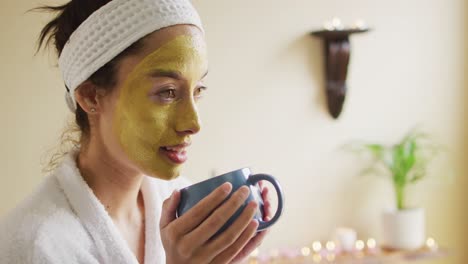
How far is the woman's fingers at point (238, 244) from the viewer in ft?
2.70

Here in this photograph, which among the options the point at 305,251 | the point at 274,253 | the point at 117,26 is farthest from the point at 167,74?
the point at 305,251

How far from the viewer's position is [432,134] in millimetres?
2967

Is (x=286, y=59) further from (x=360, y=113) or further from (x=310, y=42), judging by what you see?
(x=360, y=113)

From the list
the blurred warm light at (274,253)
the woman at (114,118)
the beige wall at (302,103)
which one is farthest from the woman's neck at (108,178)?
the blurred warm light at (274,253)

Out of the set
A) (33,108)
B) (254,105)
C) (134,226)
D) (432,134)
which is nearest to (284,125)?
(254,105)

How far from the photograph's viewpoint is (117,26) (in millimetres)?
907

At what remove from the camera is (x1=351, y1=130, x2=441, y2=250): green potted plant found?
2668mm

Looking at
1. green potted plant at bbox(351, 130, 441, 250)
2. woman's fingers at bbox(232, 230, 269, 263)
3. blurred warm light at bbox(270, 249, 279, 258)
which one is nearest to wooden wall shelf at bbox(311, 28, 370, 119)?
green potted plant at bbox(351, 130, 441, 250)

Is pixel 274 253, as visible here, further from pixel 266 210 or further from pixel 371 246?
pixel 266 210

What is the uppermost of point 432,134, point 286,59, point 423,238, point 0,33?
point 0,33

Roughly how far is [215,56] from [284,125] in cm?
44

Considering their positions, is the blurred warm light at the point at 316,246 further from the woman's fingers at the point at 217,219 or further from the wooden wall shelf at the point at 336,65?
the woman's fingers at the point at 217,219

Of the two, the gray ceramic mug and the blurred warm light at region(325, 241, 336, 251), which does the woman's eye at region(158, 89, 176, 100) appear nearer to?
the gray ceramic mug

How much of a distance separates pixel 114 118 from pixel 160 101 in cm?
8
